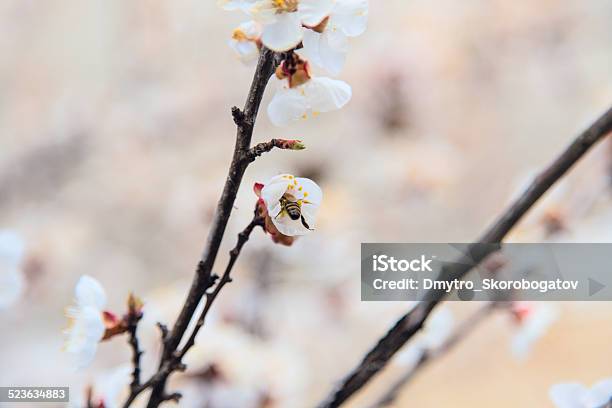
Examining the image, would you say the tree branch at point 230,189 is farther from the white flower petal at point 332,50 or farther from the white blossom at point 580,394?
the white blossom at point 580,394

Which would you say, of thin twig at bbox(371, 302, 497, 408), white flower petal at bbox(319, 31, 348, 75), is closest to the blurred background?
thin twig at bbox(371, 302, 497, 408)

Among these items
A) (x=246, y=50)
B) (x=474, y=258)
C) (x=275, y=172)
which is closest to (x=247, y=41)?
(x=246, y=50)

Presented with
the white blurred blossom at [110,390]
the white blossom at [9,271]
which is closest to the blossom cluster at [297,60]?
the white blurred blossom at [110,390]

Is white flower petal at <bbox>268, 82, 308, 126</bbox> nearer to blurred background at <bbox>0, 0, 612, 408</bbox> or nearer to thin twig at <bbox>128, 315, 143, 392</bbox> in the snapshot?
thin twig at <bbox>128, 315, 143, 392</bbox>

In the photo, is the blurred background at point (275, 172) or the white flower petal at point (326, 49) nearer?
the white flower petal at point (326, 49)

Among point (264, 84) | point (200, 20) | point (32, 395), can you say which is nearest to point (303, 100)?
point (264, 84)

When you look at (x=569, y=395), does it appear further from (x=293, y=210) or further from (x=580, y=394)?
(x=293, y=210)

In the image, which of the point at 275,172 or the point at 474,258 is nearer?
the point at 474,258
